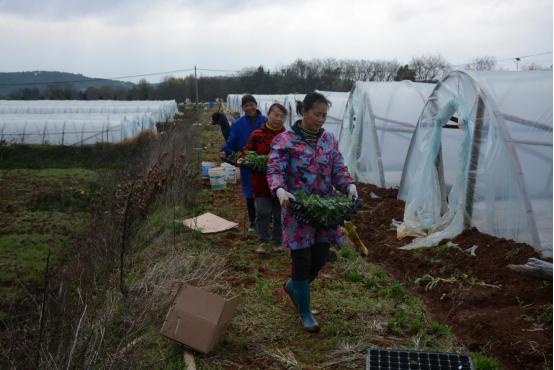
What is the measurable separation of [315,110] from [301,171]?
1.41 ft

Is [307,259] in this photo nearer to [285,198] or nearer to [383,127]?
[285,198]

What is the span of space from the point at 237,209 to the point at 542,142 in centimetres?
449

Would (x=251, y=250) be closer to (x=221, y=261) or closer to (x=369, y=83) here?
(x=221, y=261)

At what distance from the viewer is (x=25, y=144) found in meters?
17.5

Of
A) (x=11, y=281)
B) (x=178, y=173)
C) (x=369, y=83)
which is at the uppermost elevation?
(x=369, y=83)

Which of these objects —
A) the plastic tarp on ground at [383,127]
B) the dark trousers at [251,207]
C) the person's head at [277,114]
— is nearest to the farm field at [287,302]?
the dark trousers at [251,207]

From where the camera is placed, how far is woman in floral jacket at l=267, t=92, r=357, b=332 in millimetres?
3271

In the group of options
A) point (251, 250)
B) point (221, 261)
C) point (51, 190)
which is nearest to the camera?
point (221, 261)

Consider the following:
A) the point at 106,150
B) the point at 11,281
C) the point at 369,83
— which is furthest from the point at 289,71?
the point at 11,281

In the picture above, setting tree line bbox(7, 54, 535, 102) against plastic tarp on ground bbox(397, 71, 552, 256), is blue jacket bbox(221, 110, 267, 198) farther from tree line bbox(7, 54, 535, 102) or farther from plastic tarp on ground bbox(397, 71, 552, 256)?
tree line bbox(7, 54, 535, 102)

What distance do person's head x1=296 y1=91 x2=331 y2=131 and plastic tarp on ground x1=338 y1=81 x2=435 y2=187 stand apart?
5958mm

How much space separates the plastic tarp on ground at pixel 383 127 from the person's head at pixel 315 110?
5.96 metres

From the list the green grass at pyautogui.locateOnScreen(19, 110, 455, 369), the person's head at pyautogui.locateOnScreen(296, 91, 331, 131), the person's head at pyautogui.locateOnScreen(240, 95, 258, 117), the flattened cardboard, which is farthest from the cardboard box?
the flattened cardboard

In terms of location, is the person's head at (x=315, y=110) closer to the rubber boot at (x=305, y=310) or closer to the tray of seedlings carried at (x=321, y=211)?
the tray of seedlings carried at (x=321, y=211)
